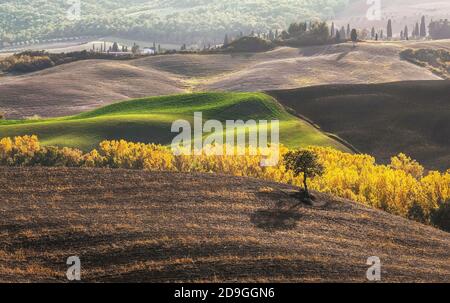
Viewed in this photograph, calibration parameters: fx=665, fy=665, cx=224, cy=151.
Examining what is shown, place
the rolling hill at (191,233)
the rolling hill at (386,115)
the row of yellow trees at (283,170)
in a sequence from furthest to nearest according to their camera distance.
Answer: the rolling hill at (386,115)
the row of yellow trees at (283,170)
the rolling hill at (191,233)

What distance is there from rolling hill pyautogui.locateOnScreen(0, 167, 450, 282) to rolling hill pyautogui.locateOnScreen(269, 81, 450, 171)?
3714cm

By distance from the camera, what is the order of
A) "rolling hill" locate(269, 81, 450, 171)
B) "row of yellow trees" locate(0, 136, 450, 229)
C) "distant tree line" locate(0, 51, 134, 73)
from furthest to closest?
"distant tree line" locate(0, 51, 134, 73) < "rolling hill" locate(269, 81, 450, 171) < "row of yellow trees" locate(0, 136, 450, 229)

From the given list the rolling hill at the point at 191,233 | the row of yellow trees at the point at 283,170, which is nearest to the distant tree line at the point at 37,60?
the row of yellow trees at the point at 283,170

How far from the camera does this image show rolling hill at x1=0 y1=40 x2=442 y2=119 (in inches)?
4830

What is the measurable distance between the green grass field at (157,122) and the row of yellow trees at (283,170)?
10892 millimetres

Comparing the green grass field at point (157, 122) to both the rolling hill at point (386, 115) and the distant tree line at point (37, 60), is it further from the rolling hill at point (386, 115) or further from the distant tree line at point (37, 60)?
the distant tree line at point (37, 60)

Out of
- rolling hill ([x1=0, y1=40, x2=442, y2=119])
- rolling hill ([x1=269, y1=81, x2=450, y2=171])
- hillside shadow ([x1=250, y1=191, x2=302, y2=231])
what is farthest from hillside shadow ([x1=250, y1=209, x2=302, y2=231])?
rolling hill ([x1=0, y1=40, x2=442, y2=119])

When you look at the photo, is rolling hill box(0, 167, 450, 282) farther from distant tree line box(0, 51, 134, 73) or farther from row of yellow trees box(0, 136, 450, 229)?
distant tree line box(0, 51, 134, 73)

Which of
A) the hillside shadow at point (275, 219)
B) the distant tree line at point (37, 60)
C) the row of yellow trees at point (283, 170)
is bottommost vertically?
the row of yellow trees at point (283, 170)

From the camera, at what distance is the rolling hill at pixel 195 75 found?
12269 centimetres

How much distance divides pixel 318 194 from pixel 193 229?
1397cm

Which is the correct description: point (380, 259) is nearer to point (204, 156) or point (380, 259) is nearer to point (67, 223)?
point (67, 223)

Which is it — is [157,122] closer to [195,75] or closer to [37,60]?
[195,75]

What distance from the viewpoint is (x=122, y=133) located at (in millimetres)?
79750
